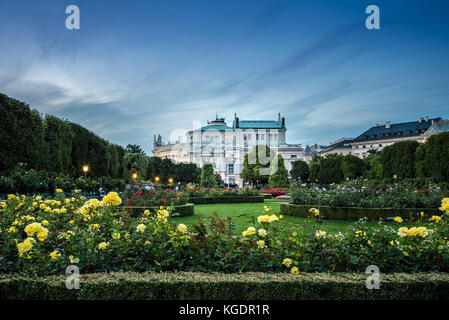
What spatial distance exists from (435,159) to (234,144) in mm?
39270

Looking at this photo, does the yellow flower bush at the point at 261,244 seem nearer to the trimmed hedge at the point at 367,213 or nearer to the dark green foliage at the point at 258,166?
the trimmed hedge at the point at 367,213

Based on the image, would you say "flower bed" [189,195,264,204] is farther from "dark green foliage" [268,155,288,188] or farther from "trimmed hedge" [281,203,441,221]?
"dark green foliage" [268,155,288,188]

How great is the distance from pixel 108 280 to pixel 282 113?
188ft

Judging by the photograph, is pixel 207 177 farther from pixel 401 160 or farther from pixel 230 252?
pixel 230 252

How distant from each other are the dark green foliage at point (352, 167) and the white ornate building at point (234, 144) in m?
21.6

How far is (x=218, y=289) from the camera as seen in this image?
2631 millimetres

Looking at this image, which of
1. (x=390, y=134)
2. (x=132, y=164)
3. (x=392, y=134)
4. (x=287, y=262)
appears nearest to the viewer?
(x=287, y=262)

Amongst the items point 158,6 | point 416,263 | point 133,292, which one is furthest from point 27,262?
point 158,6

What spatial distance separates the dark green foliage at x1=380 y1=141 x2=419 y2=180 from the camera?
810 inches

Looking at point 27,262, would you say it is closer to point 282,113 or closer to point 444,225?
point 444,225

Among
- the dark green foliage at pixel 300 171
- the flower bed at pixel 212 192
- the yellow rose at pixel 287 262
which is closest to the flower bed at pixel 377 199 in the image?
the yellow rose at pixel 287 262

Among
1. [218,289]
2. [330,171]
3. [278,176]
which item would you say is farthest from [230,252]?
[330,171]
